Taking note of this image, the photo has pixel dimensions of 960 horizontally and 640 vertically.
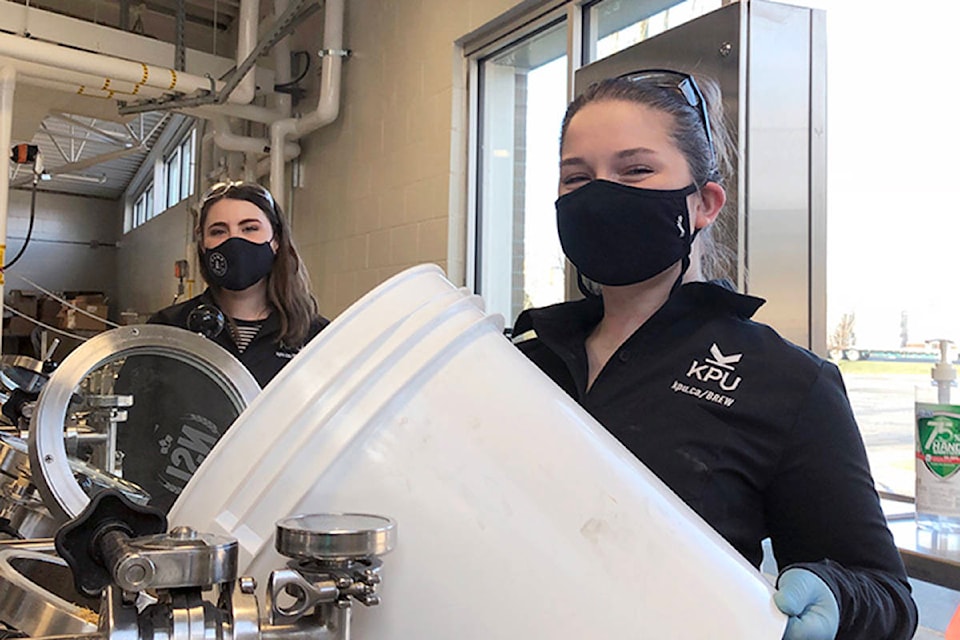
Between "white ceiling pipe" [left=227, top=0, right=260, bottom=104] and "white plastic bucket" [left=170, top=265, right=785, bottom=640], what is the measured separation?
3.21 meters

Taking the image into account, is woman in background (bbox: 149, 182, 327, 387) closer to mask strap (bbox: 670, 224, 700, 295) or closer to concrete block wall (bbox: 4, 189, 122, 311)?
mask strap (bbox: 670, 224, 700, 295)

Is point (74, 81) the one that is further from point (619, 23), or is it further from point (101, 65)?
point (619, 23)

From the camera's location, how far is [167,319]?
1.55 meters

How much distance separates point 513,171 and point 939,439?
2.05 m

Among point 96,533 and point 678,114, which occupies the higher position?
point 678,114

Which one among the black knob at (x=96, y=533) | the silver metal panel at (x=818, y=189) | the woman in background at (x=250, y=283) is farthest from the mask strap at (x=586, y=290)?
the woman in background at (x=250, y=283)

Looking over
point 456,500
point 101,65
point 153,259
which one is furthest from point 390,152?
point 153,259

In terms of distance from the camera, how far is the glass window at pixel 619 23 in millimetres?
2158

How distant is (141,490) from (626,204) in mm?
695

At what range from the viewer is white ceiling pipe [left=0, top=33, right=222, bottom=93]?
2.97m

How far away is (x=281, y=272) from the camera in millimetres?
1663

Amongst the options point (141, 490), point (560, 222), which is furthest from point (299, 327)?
point (560, 222)

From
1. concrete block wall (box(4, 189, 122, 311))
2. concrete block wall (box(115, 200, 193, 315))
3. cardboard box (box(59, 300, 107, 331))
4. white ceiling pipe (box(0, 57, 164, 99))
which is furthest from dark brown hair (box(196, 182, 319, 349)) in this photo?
concrete block wall (box(4, 189, 122, 311))

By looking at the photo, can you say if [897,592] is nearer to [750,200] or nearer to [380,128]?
[750,200]
